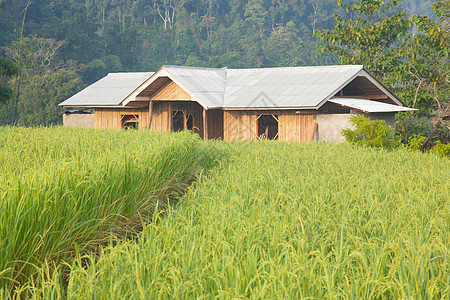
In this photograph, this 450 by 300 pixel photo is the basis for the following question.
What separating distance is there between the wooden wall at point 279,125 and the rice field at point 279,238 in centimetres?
744

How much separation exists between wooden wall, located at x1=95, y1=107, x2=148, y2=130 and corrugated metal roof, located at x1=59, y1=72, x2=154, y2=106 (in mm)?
552

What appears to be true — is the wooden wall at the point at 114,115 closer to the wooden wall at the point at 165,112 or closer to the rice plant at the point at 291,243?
the wooden wall at the point at 165,112

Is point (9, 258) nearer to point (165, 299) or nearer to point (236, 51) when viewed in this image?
point (165, 299)

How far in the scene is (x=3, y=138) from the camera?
10164mm

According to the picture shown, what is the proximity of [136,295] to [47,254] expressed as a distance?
1.58 metres

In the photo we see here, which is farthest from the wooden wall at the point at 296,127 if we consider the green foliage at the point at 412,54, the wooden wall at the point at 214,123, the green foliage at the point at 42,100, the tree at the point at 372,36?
the green foliage at the point at 42,100

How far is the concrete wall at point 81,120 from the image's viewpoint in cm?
2623

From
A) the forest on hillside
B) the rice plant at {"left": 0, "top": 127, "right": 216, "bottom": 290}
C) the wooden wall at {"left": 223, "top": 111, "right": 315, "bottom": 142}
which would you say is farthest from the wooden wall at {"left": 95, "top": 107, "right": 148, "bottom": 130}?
the forest on hillside

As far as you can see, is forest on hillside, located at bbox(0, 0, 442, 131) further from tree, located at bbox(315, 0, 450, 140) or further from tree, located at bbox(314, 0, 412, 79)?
tree, located at bbox(315, 0, 450, 140)

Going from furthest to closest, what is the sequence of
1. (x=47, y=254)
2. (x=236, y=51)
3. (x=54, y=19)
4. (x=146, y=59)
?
(x=236, y=51)
(x=146, y=59)
(x=54, y=19)
(x=47, y=254)

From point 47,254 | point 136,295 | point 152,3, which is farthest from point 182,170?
point 152,3

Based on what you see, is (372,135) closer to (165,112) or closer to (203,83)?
(203,83)

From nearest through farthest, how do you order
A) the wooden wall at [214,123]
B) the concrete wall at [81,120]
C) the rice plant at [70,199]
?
the rice plant at [70,199] → the wooden wall at [214,123] → the concrete wall at [81,120]

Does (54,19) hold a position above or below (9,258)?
above
